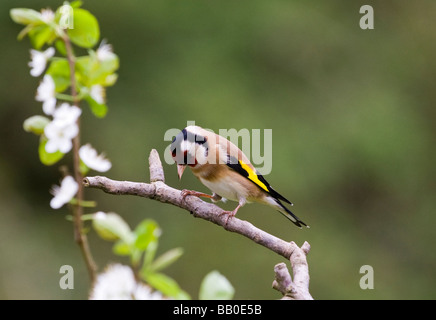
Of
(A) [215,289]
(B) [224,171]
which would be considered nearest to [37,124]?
(A) [215,289]

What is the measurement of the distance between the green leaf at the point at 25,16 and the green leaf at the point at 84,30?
67 millimetres

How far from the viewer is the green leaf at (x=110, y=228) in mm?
1064

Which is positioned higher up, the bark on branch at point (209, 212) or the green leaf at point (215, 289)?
the bark on branch at point (209, 212)

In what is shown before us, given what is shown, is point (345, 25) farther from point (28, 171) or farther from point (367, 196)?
point (28, 171)

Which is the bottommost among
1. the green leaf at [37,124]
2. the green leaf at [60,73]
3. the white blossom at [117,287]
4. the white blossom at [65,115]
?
the white blossom at [117,287]

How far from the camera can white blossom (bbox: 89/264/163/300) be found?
96cm

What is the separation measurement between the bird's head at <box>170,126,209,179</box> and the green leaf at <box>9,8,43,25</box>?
817 mm

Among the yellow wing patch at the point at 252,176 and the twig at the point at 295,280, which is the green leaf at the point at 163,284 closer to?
the twig at the point at 295,280

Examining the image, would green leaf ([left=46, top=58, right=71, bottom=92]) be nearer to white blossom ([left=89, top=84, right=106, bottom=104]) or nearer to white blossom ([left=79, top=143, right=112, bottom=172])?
white blossom ([left=89, top=84, right=106, bottom=104])

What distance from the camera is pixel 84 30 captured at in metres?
1.25

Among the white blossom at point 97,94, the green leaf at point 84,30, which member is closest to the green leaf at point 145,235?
the white blossom at point 97,94

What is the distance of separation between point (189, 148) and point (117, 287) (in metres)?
1.31

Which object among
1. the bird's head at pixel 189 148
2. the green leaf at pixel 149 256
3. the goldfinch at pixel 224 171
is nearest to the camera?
the green leaf at pixel 149 256

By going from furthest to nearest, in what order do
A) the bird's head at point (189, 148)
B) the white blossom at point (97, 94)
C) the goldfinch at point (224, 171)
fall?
the goldfinch at point (224, 171) → the bird's head at point (189, 148) → the white blossom at point (97, 94)
